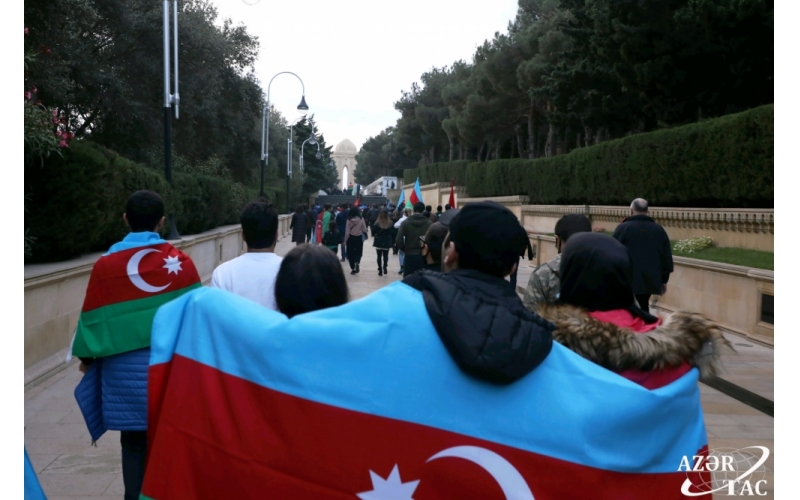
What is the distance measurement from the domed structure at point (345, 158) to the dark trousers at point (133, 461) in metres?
169

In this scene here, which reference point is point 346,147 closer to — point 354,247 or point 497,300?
point 354,247

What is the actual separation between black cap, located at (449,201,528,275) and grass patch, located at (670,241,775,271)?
410 inches

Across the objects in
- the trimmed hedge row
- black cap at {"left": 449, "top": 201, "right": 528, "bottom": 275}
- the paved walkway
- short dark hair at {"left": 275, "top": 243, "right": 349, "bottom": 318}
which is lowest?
the paved walkway

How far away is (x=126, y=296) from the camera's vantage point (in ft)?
12.7

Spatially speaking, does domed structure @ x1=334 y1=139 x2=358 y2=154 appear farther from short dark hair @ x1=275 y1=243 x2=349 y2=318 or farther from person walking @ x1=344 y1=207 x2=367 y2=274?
short dark hair @ x1=275 y1=243 x2=349 y2=318

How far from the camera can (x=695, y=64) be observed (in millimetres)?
19656

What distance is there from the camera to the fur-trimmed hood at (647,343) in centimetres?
266

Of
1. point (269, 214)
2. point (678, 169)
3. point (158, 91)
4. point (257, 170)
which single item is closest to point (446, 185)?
point (257, 170)

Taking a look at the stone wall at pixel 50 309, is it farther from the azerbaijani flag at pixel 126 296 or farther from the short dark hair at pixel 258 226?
the short dark hair at pixel 258 226

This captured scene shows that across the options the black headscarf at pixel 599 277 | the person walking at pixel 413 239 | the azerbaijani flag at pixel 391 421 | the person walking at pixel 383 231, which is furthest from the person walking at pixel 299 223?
the azerbaijani flag at pixel 391 421

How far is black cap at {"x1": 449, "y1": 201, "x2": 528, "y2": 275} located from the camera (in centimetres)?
259

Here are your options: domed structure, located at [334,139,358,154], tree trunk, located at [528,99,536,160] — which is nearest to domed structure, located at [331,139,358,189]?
Result: domed structure, located at [334,139,358,154]

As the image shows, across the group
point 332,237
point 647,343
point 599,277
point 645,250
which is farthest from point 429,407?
Result: point 332,237

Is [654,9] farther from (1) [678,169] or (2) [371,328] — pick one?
(2) [371,328]
